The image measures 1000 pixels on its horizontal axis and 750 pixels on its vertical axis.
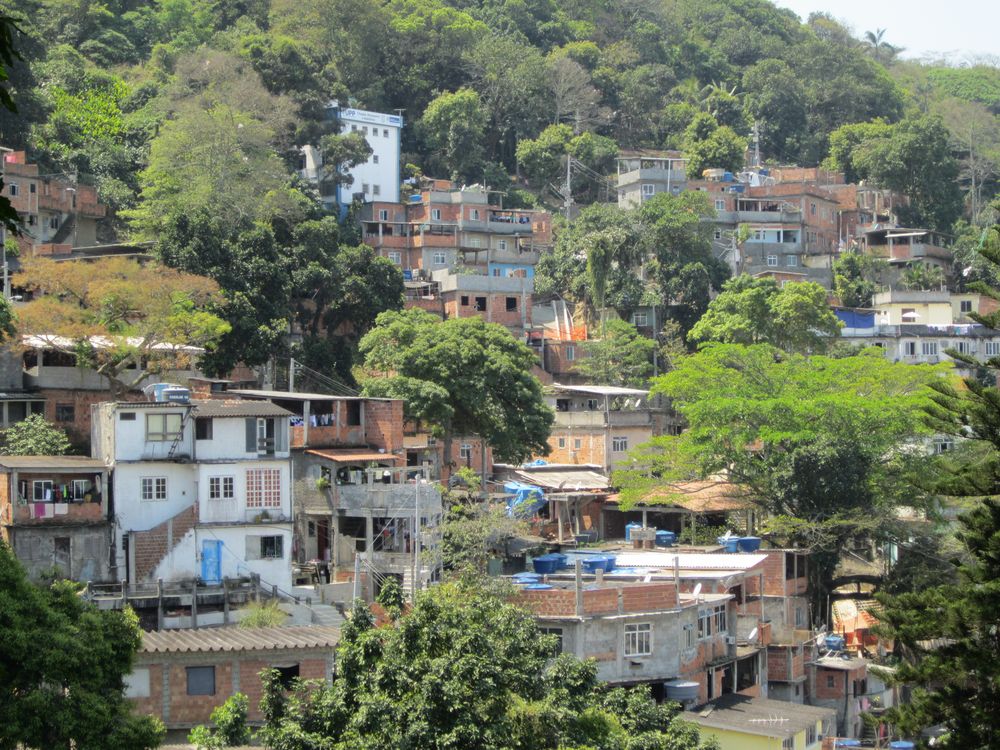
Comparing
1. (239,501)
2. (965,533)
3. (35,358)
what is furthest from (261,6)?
(965,533)

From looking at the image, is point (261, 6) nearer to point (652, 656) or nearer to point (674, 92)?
point (674, 92)

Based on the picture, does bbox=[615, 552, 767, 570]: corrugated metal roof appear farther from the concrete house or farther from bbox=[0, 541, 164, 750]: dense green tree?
bbox=[0, 541, 164, 750]: dense green tree

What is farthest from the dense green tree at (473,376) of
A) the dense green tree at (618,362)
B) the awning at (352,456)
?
the dense green tree at (618,362)

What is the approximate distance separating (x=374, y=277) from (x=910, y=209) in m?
33.9

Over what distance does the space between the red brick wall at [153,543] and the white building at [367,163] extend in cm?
3010

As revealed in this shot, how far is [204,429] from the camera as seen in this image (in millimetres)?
30203

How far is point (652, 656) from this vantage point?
29562 millimetres

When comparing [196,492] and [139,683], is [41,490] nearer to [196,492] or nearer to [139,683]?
[196,492]

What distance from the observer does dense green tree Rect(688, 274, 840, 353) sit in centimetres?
5231

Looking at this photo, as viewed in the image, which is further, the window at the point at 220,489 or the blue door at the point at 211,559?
the window at the point at 220,489

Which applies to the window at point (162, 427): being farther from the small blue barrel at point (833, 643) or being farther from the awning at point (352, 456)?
the small blue barrel at point (833, 643)

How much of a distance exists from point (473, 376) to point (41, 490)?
13.3 meters

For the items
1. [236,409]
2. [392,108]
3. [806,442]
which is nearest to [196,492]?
[236,409]

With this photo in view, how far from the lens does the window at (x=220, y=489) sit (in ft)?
98.4
